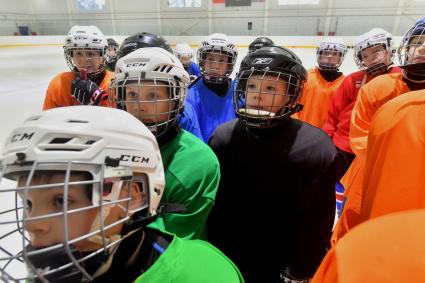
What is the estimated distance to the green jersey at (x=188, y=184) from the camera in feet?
3.42

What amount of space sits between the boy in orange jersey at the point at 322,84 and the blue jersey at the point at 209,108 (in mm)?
1222

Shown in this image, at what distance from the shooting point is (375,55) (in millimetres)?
2703

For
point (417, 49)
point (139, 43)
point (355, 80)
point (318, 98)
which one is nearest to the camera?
point (417, 49)

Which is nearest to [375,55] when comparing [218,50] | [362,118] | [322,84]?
[322,84]

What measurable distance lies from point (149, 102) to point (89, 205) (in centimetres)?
60

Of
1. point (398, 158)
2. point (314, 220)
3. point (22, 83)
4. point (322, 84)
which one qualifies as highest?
point (398, 158)

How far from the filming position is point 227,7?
14109 mm

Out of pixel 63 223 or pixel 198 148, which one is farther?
pixel 198 148

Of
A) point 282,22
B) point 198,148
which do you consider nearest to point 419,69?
point 198,148

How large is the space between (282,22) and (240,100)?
1355cm

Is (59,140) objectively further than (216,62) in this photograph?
No

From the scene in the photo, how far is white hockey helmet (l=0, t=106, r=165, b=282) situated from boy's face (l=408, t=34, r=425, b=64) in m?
1.69

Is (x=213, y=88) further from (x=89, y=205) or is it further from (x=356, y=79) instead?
(x=89, y=205)

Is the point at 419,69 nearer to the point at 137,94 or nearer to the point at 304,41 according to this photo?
the point at 137,94
